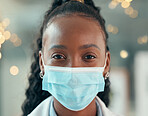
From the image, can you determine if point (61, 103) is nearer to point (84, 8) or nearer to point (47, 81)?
point (47, 81)

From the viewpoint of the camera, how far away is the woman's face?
90 cm

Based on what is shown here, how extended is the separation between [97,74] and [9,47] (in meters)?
1.52

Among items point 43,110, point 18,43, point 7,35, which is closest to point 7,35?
point 7,35

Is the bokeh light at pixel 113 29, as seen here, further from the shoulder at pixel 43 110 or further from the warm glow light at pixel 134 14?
the shoulder at pixel 43 110

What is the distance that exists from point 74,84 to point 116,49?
69.1 inches

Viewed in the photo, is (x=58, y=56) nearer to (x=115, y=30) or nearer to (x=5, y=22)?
(x=5, y=22)

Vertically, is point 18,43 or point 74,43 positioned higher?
point 74,43

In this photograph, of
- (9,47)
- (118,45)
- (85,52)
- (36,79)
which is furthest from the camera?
(118,45)

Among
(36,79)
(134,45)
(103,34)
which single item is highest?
(103,34)

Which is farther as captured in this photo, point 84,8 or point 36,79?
point 36,79

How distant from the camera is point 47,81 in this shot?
97 centimetres

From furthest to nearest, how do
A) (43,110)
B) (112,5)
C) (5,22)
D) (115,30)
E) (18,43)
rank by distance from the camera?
(115,30)
(112,5)
(18,43)
(5,22)
(43,110)

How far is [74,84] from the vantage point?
0.90 m

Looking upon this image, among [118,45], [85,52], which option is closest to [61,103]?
[85,52]
